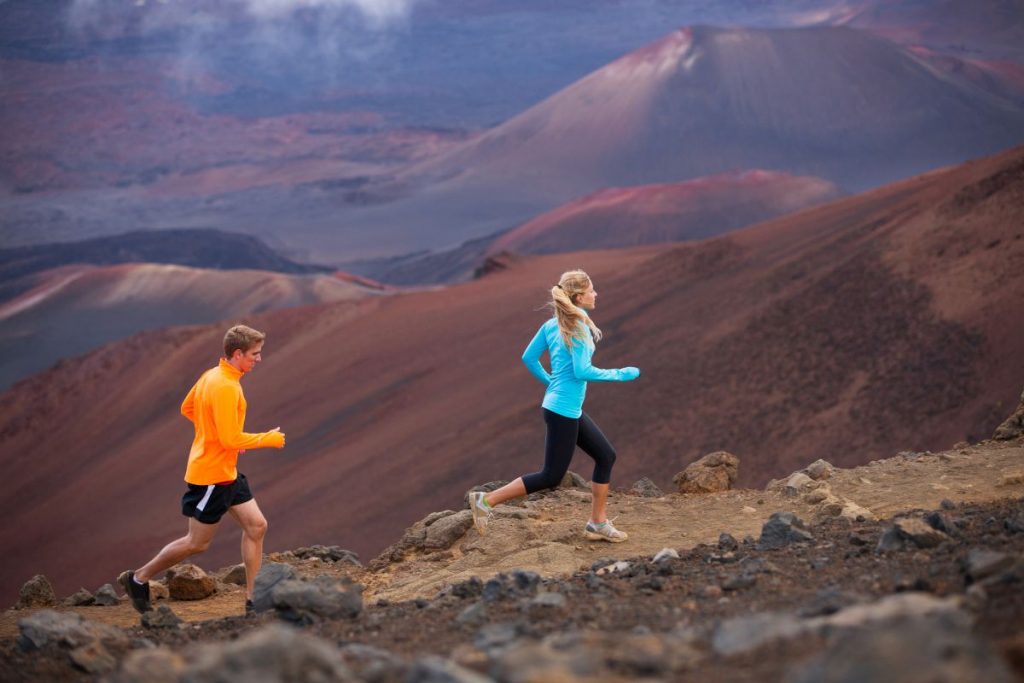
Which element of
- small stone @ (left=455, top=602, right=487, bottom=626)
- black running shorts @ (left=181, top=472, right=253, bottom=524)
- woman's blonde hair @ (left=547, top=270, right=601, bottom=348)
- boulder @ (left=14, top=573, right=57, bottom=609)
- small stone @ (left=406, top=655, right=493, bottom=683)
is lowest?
boulder @ (left=14, top=573, right=57, bottom=609)

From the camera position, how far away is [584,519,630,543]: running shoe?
20.1ft

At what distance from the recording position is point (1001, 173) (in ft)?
58.7

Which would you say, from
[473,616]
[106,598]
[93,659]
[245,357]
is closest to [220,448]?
A: [245,357]

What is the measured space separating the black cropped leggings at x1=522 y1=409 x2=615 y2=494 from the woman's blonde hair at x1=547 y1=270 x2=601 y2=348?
1.44ft

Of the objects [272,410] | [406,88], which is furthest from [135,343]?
[406,88]

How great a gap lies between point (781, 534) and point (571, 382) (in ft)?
4.15

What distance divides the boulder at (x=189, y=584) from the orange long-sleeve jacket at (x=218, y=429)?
1970mm

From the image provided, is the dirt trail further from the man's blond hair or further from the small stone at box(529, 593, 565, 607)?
the man's blond hair

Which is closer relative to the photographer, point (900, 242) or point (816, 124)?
point (900, 242)

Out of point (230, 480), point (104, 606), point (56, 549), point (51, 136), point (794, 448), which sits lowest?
point (56, 549)

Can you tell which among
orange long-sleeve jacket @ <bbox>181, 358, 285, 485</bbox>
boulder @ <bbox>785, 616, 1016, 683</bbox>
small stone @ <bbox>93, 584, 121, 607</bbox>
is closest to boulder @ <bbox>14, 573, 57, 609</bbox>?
small stone @ <bbox>93, 584, 121, 607</bbox>

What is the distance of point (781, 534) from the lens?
5340 millimetres

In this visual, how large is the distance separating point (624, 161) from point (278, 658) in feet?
246

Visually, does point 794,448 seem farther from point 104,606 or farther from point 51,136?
point 51,136
